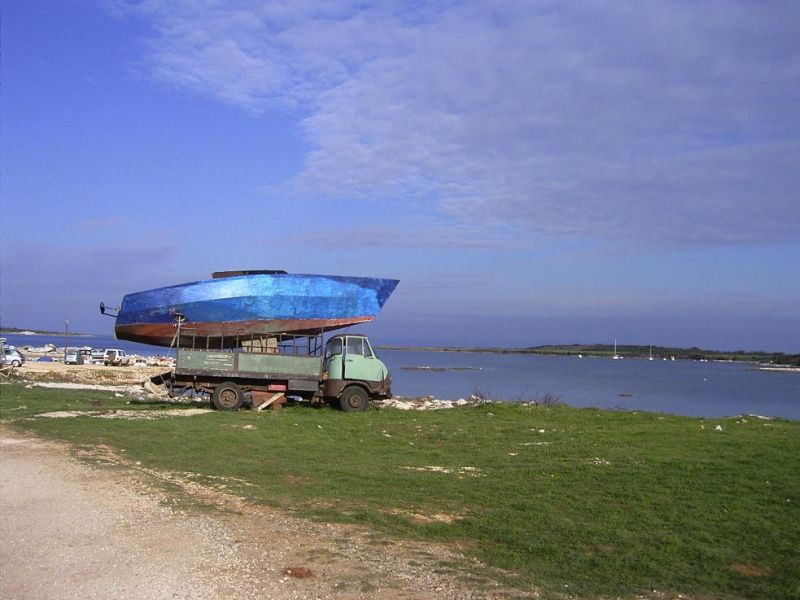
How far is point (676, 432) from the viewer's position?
689 inches

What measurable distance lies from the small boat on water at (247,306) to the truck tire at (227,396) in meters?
2.98

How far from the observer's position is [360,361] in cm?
2397

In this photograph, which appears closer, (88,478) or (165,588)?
(165,588)

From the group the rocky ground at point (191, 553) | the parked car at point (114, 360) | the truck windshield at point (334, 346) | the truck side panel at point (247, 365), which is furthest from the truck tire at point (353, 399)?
the parked car at point (114, 360)

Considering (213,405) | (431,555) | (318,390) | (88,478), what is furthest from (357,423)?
(431,555)

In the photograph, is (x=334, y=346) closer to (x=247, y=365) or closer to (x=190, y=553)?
(x=247, y=365)

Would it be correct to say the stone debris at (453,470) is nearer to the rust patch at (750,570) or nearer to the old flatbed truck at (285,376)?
the rust patch at (750,570)

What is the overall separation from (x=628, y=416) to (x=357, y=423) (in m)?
8.17

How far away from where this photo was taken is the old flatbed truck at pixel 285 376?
921 inches

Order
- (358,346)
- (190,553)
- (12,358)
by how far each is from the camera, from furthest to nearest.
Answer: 1. (12,358)
2. (358,346)
3. (190,553)

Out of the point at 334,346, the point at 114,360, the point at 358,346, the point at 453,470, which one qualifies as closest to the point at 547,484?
the point at 453,470

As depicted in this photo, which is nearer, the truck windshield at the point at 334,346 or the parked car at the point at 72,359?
the truck windshield at the point at 334,346

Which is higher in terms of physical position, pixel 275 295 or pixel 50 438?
pixel 275 295

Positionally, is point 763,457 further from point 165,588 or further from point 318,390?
point 318,390
